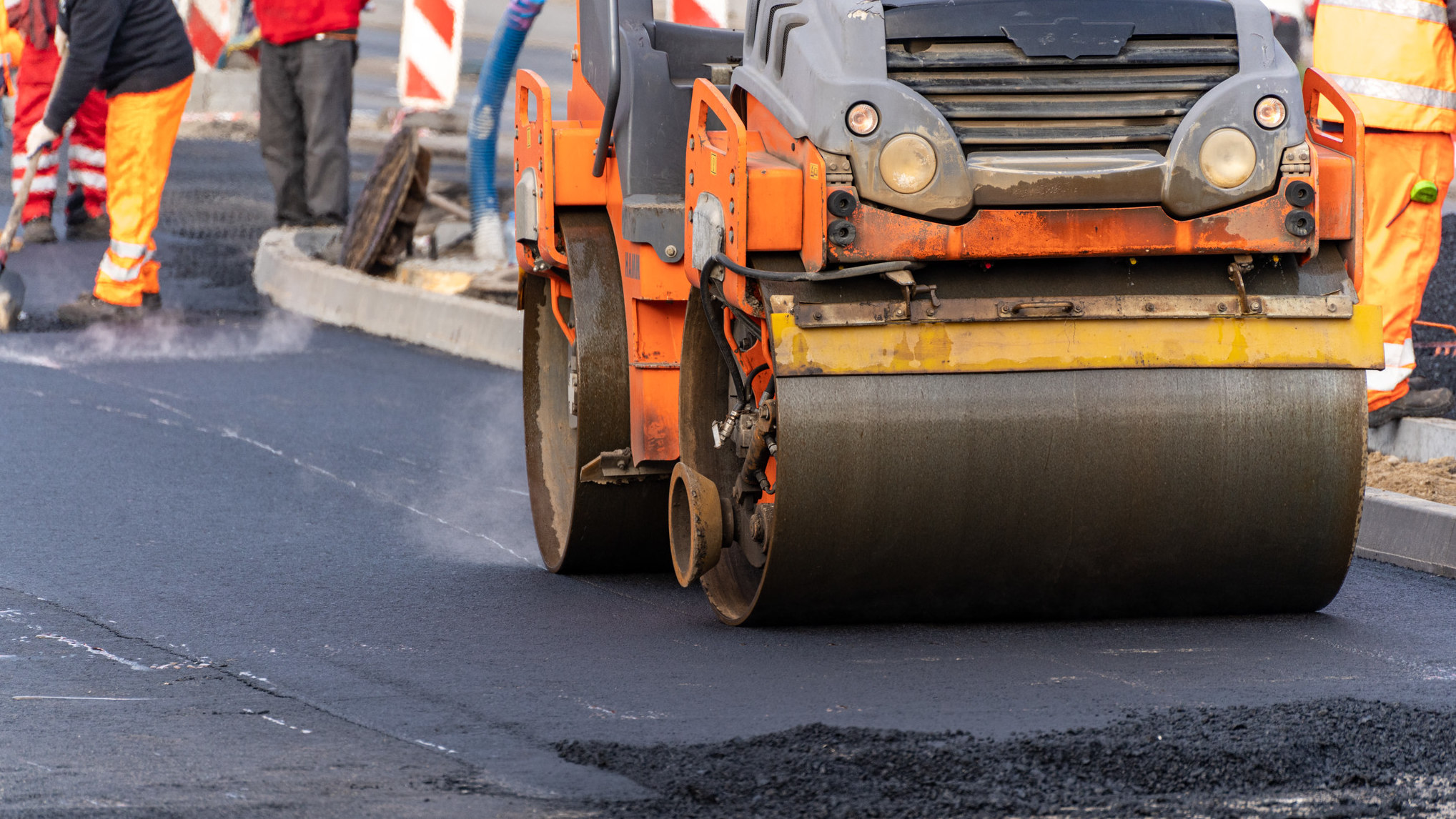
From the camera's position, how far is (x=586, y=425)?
18.4 feet

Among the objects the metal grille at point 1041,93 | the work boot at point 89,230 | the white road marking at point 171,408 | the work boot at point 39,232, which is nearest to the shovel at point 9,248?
the white road marking at point 171,408

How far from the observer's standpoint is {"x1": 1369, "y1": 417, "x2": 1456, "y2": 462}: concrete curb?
6.86m

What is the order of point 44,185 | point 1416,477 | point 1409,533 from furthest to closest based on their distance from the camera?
point 44,185 < point 1416,477 < point 1409,533

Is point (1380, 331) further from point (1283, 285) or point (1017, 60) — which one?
point (1017, 60)

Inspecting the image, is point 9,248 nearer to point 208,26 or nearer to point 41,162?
point 41,162

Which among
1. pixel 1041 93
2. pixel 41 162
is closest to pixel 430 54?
pixel 41 162

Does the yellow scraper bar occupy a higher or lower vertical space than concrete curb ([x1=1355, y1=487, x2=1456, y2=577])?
higher

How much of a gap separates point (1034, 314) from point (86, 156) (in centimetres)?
963

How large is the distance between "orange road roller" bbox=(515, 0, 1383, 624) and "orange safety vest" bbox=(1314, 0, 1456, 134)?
7.01 feet

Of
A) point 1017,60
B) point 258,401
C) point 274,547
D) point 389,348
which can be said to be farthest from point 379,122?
point 1017,60

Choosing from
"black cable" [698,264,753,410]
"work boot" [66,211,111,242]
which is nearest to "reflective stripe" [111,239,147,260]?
"work boot" [66,211,111,242]

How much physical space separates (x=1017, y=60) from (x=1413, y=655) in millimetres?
1617

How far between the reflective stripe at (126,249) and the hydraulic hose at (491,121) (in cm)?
177

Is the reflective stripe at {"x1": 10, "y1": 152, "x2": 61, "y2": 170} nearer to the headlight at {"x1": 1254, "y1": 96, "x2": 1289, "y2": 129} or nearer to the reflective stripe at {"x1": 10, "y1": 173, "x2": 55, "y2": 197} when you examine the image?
the reflective stripe at {"x1": 10, "y1": 173, "x2": 55, "y2": 197}
